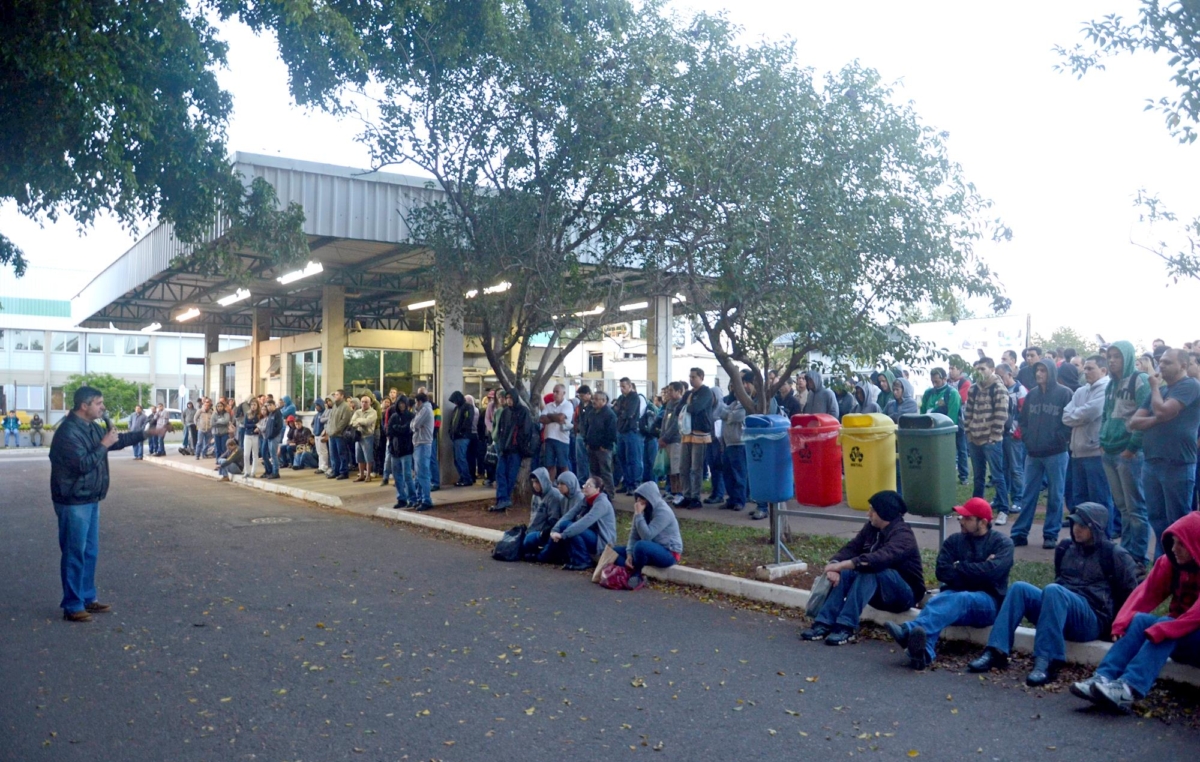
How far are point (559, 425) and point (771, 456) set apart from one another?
19.5 feet

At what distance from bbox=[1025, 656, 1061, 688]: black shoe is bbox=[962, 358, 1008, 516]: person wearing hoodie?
16.9 feet

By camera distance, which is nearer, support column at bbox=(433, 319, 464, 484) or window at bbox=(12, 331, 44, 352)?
support column at bbox=(433, 319, 464, 484)

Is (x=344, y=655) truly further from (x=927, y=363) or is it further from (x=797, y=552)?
(x=927, y=363)

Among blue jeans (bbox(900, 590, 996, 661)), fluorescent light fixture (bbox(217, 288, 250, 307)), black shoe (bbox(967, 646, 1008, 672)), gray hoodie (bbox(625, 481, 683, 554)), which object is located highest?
fluorescent light fixture (bbox(217, 288, 250, 307))

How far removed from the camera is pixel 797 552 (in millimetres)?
9984

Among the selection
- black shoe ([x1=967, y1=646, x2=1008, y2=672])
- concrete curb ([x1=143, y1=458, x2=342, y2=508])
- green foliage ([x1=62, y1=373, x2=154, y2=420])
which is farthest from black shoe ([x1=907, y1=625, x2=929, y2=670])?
green foliage ([x1=62, y1=373, x2=154, y2=420])

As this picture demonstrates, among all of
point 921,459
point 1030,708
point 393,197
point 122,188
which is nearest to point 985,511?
point 921,459

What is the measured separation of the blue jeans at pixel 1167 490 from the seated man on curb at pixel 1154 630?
2121 millimetres

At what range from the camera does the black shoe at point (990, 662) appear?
614 centimetres

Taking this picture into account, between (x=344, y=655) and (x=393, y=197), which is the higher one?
(x=393, y=197)

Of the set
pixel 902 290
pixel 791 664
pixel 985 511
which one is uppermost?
pixel 902 290

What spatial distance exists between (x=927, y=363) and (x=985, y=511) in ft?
11.8

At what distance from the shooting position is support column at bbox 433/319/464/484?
18016mm

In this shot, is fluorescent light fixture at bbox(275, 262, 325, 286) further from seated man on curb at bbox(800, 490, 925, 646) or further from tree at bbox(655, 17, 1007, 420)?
seated man on curb at bbox(800, 490, 925, 646)
